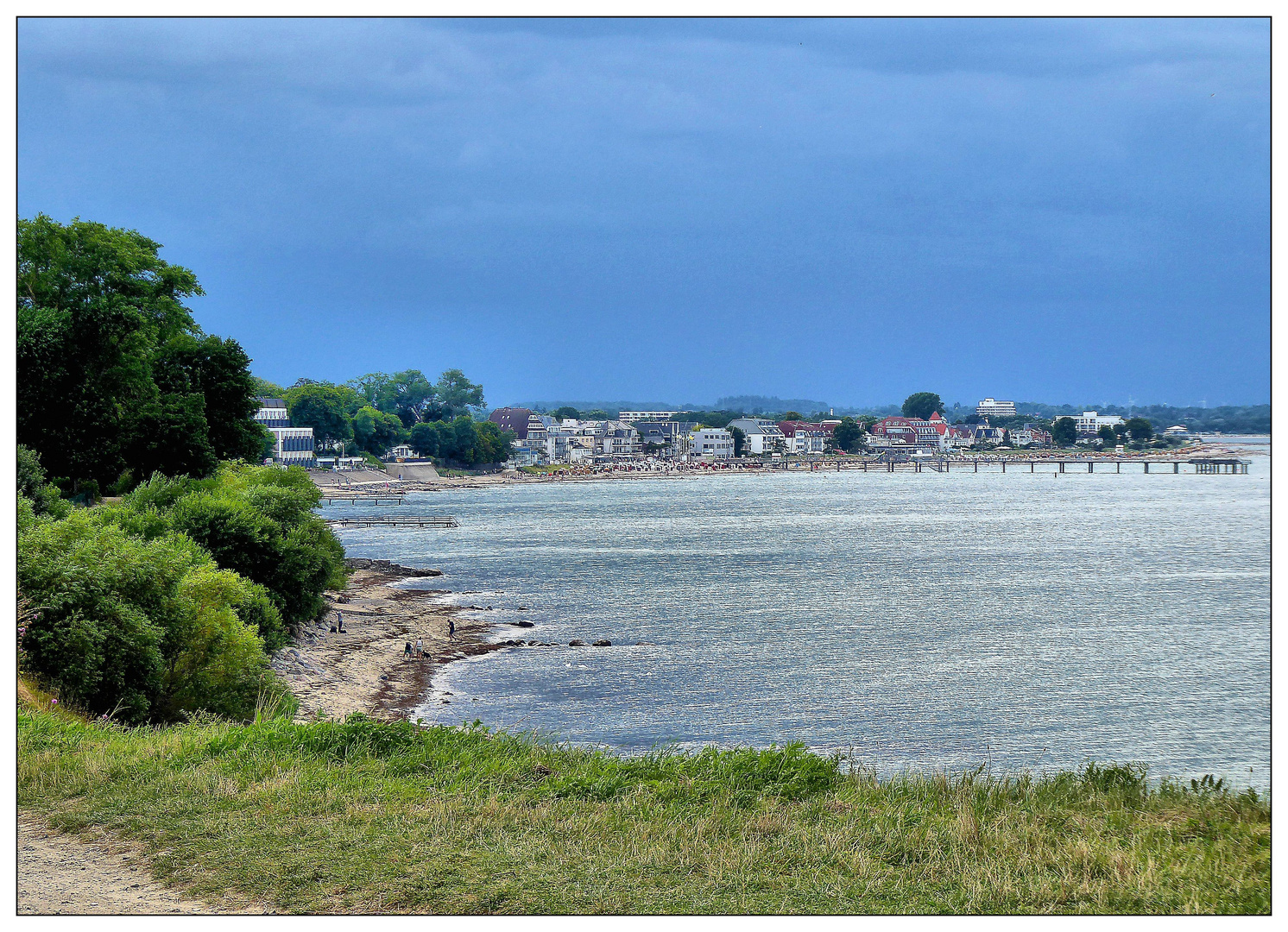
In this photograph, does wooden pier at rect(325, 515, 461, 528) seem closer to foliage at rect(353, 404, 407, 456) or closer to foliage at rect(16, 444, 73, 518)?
foliage at rect(353, 404, 407, 456)

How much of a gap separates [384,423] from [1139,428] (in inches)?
4834

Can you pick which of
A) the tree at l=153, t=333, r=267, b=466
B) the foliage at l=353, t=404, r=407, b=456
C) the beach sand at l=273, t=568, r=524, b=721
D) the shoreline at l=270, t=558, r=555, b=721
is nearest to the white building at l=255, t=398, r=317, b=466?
the foliage at l=353, t=404, r=407, b=456

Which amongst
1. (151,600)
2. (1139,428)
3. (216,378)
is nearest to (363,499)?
(216,378)

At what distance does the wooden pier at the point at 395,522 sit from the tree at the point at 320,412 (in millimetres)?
54770

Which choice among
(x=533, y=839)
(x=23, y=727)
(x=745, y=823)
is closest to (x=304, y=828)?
(x=533, y=839)

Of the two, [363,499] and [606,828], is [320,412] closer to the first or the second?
[363,499]

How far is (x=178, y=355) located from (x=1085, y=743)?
34.4 meters

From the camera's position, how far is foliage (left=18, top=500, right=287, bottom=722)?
53.0 ft

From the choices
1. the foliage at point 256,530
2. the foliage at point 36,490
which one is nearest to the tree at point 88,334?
the foliage at point 256,530

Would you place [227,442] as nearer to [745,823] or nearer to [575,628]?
[575,628]

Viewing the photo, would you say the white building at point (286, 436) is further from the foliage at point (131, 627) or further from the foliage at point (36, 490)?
the foliage at point (131, 627)

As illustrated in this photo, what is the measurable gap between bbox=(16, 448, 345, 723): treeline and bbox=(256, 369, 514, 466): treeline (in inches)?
4649

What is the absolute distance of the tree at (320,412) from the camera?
504 feet

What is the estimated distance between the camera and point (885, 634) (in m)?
44.2
